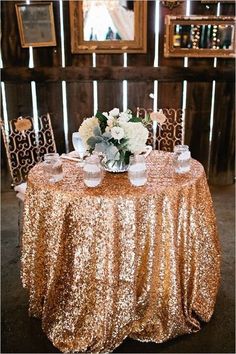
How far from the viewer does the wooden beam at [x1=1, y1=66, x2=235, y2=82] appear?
13.2 feet

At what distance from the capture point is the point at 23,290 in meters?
2.71

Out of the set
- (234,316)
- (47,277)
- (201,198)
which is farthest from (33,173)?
(234,316)

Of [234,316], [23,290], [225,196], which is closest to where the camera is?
[234,316]

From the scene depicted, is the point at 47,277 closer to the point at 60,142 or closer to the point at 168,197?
the point at 168,197

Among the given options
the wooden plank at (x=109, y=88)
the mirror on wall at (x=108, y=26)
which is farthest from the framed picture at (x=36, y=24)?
the wooden plank at (x=109, y=88)

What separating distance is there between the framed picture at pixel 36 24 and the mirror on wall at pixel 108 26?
22 cm

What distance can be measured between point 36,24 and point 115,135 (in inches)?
94.7

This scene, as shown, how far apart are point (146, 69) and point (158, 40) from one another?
1.02ft

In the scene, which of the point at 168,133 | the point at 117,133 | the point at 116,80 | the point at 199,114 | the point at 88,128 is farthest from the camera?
the point at 199,114

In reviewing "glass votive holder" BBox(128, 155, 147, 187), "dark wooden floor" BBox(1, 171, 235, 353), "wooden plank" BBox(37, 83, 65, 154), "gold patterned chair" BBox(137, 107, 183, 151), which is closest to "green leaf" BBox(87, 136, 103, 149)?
"glass votive holder" BBox(128, 155, 147, 187)

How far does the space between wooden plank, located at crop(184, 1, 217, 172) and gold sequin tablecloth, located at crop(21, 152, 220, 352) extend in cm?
213

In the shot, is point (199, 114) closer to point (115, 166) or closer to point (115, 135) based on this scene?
point (115, 166)

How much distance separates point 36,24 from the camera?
12.8 ft

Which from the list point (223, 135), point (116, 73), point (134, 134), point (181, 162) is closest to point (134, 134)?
point (134, 134)
